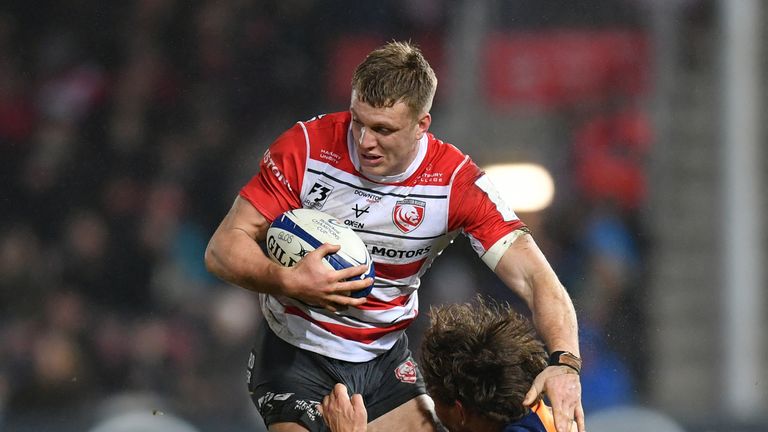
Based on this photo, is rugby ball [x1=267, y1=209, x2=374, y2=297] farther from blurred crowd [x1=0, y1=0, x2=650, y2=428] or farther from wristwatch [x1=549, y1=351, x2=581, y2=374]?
blurred crowd [x1=0, y1=0, x2=650, y2=428]

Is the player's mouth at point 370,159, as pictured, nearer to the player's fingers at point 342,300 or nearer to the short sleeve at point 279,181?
the short sleeve at point 279,181

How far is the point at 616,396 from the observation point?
6.29 metres

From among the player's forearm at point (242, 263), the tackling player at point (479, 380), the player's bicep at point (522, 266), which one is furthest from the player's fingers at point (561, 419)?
the player's forearm at point (242, 263)

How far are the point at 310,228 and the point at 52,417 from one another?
3508 millimetres

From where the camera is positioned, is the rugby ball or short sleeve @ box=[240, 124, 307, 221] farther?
short sleeve @ box=[240, 124, 307, 221]

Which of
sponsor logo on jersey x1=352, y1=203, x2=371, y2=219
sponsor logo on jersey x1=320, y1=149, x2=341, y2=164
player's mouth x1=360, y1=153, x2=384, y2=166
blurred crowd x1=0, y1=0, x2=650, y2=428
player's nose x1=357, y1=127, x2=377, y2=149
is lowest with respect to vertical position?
blurred crowd x1=0, y1=0, x2=650, y2=428

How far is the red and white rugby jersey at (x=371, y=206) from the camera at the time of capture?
3617 mm

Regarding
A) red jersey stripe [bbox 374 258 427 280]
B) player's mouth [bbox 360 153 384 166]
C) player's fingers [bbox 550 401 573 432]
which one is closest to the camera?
player's fingers [bbox 550 401 573 432]

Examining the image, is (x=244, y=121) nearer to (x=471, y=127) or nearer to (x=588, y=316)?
(x=471, y=127)

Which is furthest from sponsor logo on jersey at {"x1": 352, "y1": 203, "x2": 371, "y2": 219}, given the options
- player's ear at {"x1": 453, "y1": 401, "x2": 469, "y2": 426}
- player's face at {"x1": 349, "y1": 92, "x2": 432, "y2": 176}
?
player's ear at {"x1": 453, "y1": 401, "x2": 469, "y2": 426}

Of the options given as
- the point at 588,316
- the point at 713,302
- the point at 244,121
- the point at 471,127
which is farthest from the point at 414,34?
the point at 713,302

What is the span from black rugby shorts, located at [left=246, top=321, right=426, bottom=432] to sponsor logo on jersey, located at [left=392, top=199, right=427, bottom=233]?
0.52m

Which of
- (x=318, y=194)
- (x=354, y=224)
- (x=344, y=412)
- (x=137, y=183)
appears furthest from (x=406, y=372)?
(x=137, y=183)

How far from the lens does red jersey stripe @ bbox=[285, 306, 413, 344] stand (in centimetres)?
375
